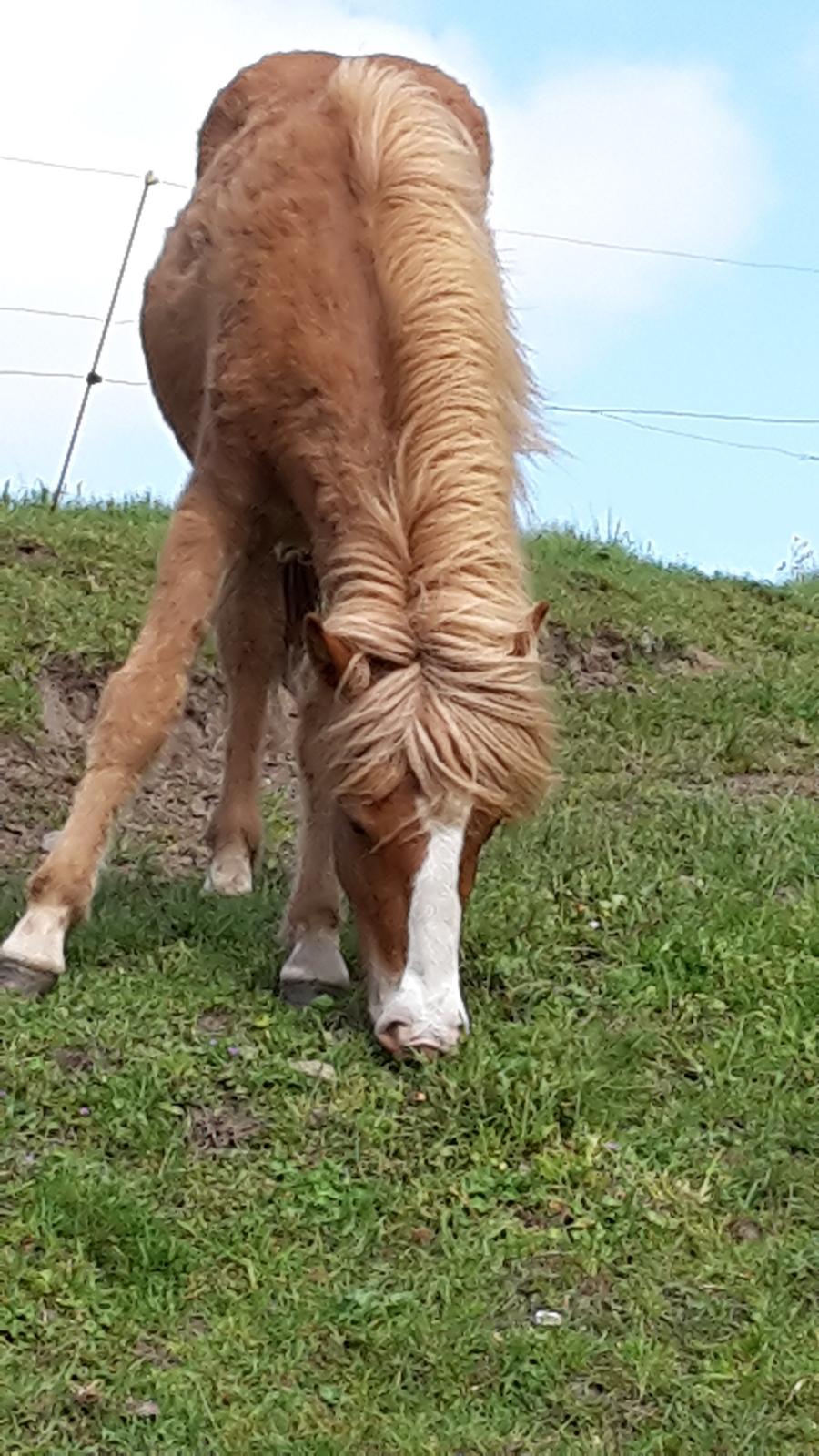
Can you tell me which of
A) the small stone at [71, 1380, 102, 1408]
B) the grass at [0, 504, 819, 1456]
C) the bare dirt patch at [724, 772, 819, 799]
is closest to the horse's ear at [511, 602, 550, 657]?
the grass at [0, 504, 819, 1456]

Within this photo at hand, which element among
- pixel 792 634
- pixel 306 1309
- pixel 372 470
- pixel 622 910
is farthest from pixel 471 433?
pixel 792 634

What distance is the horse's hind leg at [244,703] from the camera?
661 cm

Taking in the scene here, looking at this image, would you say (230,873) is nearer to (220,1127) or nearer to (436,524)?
(436,524)

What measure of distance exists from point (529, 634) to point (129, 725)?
46.4 inches

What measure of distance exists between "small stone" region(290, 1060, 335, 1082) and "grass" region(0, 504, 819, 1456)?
2 centimetres

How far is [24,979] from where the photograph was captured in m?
5.06

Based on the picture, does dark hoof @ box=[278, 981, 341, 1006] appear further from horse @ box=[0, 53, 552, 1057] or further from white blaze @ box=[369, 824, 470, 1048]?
white blaze @ box=[369, 824, 470, 1048]

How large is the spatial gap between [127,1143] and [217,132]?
12.5ft

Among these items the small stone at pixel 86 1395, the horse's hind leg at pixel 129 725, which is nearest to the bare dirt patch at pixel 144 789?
the horse's hind leg at pixel 129 725

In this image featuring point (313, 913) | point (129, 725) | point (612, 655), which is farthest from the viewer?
point (612, 655)

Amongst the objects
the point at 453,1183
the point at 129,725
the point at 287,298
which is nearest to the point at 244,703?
the point at 129,725

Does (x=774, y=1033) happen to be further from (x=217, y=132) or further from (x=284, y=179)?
(x=217, y=132)

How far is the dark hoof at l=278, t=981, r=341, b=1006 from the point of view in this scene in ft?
17.1

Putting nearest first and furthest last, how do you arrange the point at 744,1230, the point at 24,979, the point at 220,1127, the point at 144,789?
the point at 744,1230, the point at 220,1127, the point at 24,979, the point at 144,789
